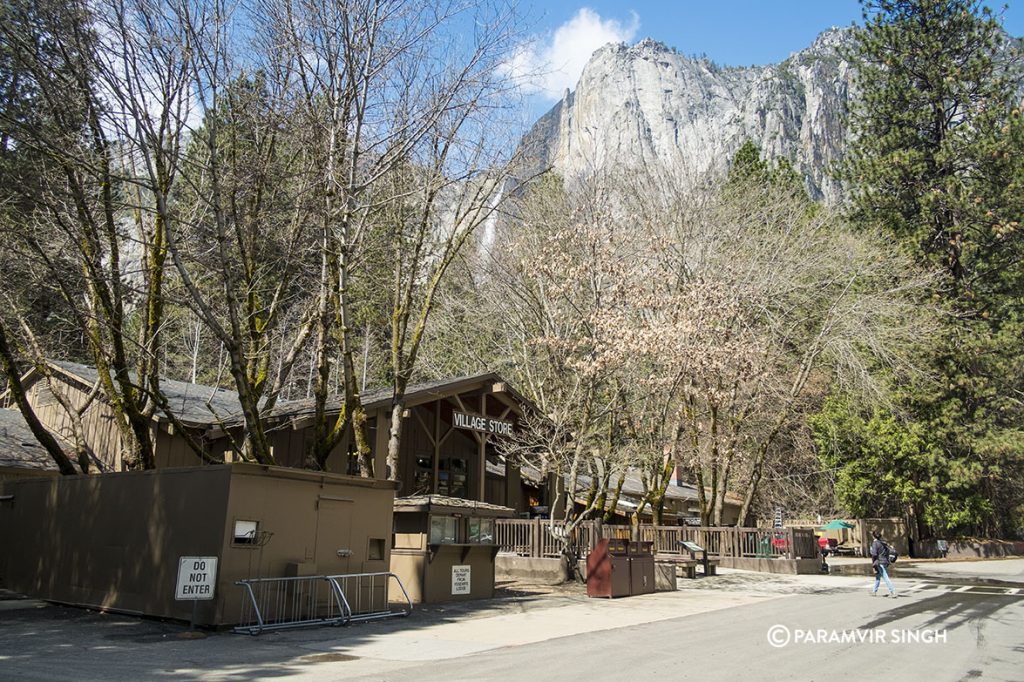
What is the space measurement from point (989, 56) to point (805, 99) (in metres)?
126

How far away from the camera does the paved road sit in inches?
336

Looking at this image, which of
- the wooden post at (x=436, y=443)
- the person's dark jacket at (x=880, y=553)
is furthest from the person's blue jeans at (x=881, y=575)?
the wooden post at (x=436, y=443)

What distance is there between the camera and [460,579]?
53.7 feet

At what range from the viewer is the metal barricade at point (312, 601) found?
1171 cm

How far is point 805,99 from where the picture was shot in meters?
152

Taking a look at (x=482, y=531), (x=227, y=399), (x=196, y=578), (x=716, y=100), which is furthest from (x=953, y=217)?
(x=716, y=100)

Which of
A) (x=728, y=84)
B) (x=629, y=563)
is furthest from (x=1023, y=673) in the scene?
(x=728, y=84)

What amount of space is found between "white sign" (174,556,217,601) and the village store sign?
1296 cm

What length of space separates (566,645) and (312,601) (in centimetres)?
455

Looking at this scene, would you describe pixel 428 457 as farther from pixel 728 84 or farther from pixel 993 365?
pixel 728 84

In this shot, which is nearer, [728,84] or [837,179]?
[837,179]

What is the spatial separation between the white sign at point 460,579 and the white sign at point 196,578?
19.8 ft

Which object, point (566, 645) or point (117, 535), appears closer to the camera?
point (566, 645)

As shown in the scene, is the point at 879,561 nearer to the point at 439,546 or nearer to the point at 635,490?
the point at 439,546
